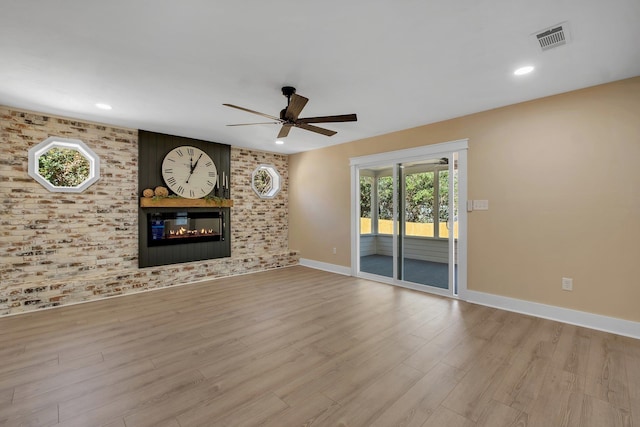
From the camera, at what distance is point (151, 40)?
2299mm

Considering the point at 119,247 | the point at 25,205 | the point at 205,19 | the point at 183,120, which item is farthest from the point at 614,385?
the point at 25,205

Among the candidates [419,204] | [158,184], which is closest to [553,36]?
[419,204]

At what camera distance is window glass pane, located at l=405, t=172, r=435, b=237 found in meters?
4.64

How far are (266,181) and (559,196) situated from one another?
548cm

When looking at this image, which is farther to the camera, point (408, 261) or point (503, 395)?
point (408, 261)

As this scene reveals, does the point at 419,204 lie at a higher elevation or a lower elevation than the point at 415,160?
lower

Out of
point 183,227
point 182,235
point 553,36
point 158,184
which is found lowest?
point 182,235

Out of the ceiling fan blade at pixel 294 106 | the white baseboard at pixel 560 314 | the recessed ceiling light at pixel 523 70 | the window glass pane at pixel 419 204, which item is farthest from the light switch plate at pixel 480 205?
the ceiling fan blade at pixel 294 106

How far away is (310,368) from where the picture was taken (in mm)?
2355

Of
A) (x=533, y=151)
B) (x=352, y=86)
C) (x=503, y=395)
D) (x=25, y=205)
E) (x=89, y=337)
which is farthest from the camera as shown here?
(x=25, y=205)

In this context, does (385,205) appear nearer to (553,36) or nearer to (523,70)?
(523,70)

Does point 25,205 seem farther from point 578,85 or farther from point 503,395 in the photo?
point 578,85

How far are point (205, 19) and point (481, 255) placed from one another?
4153 millimetres

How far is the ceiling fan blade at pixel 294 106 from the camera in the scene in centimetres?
281
